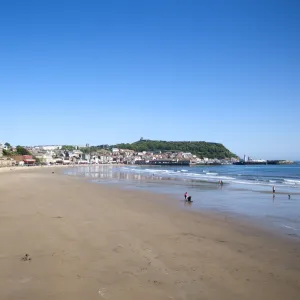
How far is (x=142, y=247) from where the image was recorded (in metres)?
9.99

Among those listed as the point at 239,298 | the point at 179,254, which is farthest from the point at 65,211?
the point at 239,298

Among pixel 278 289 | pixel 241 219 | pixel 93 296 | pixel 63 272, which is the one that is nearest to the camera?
pixel 93 296

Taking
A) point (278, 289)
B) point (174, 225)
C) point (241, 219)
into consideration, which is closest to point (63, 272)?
point (278, 289)

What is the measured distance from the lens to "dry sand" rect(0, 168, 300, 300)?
6699 mm

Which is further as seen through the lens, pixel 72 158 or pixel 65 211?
pixel 72 158

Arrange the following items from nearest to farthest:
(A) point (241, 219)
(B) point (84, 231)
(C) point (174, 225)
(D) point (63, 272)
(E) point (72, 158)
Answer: (D) point (63, 272), (B) point (84, 231), (C) point (174, 225), (A) point (241, 219), (E) point (72, 158)

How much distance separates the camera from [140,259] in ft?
28.6

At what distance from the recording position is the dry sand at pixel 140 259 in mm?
6699

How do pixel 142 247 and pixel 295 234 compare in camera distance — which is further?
pixel 295 234

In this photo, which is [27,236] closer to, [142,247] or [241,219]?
[142,247]

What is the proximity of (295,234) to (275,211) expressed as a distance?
6276 mm

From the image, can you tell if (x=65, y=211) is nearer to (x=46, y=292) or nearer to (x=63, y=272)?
(x=63, y=272)

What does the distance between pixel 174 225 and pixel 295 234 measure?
16.2 ft

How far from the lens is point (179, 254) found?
368 inches
